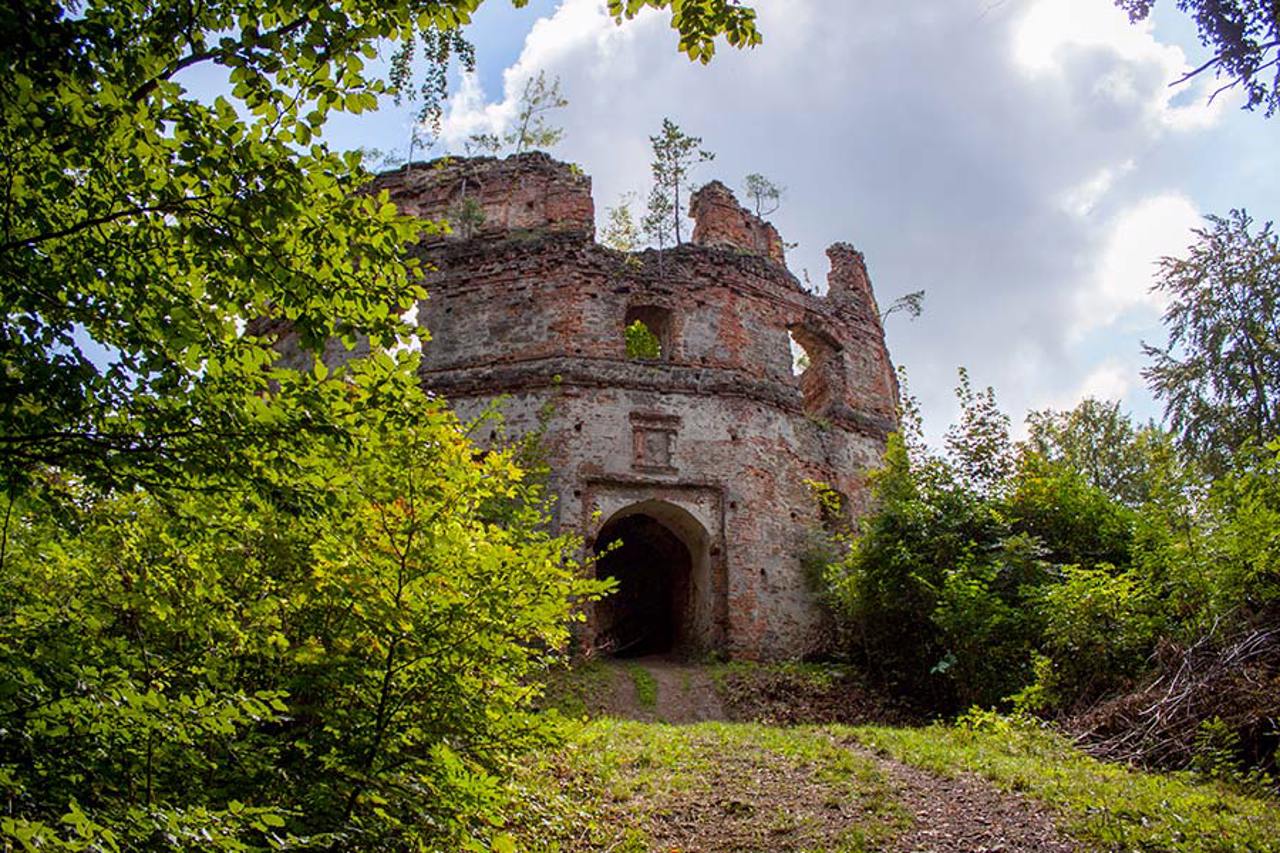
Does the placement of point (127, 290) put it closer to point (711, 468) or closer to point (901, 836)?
point (901, 836)

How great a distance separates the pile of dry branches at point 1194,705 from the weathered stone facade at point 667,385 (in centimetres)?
691

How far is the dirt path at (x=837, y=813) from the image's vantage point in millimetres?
5492

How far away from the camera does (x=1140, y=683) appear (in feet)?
26.0

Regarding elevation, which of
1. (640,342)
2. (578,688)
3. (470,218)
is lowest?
(578,688)

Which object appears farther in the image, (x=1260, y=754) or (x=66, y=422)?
(x=1260, y=754)

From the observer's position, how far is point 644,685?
479 inches

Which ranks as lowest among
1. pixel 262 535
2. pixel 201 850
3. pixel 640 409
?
pixel 201 850

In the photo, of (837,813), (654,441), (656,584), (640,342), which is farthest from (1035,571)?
(640,342)

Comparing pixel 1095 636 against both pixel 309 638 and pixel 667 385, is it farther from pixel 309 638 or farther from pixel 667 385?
pixel 667 385

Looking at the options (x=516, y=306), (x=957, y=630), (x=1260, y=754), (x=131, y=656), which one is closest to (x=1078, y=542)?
(x=957, y=630)

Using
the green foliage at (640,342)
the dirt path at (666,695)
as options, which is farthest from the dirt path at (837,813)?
the green foliage at (640,342)

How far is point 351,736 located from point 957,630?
8194 mm

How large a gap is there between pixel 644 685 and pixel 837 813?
6222mm

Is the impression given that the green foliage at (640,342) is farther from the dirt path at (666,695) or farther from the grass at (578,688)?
the grass at (578,688)
